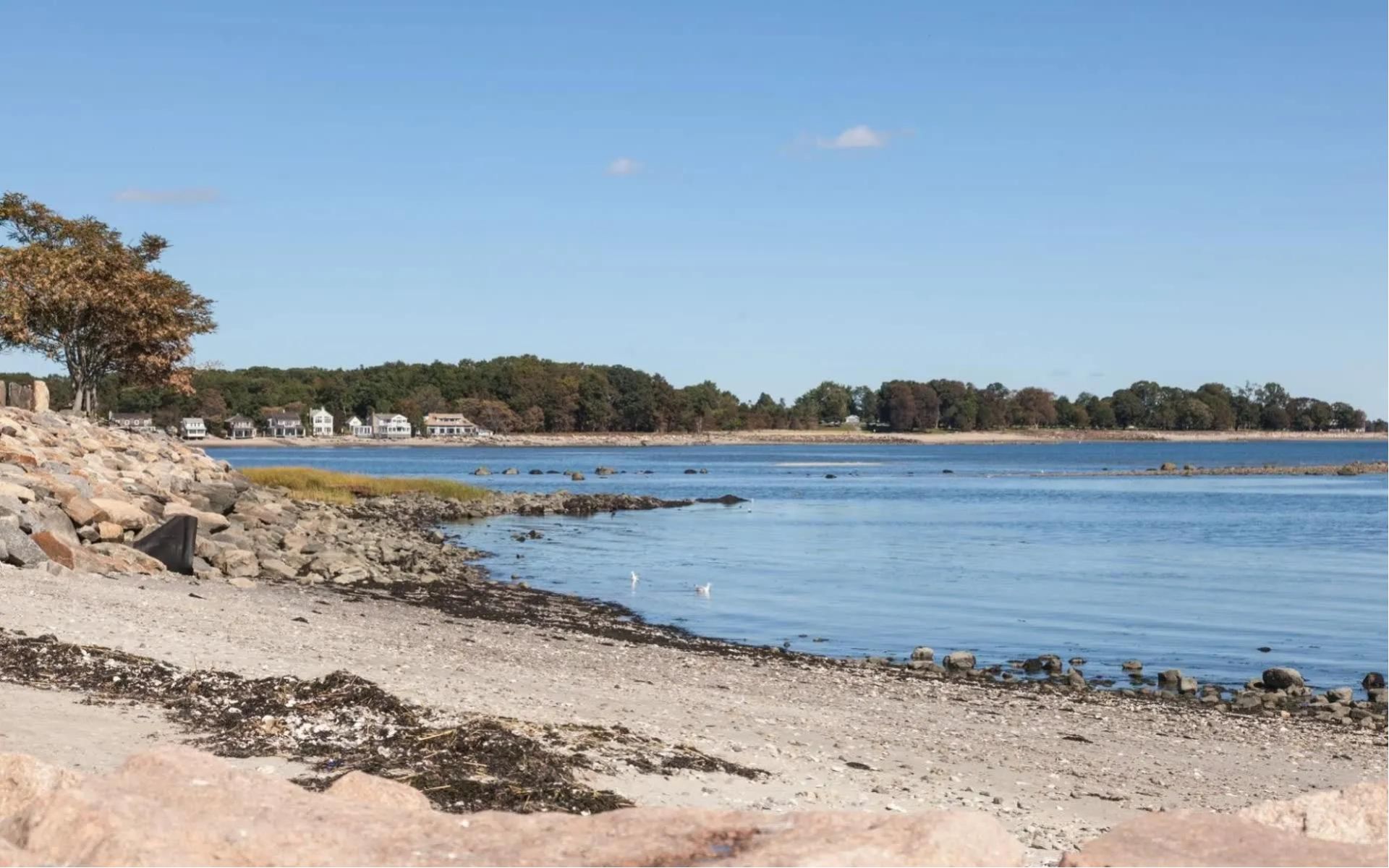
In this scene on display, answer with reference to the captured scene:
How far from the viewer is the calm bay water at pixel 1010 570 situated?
24203 mm

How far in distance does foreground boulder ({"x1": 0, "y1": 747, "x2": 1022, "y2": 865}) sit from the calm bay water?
709 inches

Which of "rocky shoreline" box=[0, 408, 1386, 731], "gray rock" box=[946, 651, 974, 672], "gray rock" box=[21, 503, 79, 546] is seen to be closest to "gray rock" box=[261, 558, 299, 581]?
"rocky shoreline" box=[0, 408, 1386, 731]

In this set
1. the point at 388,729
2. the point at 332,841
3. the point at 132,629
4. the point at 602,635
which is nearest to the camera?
the point at 332,841

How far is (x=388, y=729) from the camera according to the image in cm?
988

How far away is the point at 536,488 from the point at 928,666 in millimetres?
65217

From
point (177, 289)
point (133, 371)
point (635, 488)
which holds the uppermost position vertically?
point (177, 289)

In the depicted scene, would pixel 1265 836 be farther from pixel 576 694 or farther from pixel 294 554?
pixel 294 554

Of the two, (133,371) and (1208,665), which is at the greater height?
(133,371)

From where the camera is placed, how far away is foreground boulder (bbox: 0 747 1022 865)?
4.16 meters

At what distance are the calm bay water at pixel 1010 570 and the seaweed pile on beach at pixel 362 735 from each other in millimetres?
12554

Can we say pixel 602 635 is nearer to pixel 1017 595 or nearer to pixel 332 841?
pixel 1017 595

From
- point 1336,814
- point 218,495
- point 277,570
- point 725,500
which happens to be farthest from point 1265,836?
point 725,500

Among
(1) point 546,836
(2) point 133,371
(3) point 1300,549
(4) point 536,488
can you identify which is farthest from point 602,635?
(4) point 536,488

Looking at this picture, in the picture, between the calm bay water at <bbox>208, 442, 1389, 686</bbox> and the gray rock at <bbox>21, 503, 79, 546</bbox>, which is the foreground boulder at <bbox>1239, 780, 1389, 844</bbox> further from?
the gray rock at <bbox>21, 503, 79, 546</bbox>
